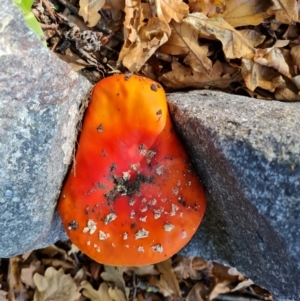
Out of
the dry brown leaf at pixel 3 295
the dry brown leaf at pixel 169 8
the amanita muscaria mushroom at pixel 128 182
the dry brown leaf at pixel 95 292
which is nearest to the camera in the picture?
the amanita muscaria mushroom at pixel 128 182

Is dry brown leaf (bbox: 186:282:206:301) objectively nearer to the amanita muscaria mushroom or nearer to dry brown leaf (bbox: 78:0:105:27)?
the amanita muscaria mushroom

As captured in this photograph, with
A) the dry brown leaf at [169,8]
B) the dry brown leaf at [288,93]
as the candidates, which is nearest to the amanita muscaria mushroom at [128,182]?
the dry brown leaf at [169,8]

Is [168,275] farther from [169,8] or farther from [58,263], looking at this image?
[169,8]

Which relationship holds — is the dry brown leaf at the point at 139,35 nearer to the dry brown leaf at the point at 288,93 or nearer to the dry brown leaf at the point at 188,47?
the dry brown leaf at the point at 188,47

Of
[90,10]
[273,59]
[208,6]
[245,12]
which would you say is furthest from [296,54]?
[90,10]

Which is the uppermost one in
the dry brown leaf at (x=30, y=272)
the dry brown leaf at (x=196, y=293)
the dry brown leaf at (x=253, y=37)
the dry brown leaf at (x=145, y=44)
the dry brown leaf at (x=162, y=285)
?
the dry brown leaf at (x=145, y=44)

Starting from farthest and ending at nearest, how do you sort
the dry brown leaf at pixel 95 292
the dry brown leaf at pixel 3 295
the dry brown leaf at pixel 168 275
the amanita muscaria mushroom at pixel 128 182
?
1. the dry brown leaf at pixel 168 275
2. the dry brown leaf at pixel 95 292
3. the dry brown leaf at pixel 3 295
4. the amanita muscaria mushroom at pixel 128 182

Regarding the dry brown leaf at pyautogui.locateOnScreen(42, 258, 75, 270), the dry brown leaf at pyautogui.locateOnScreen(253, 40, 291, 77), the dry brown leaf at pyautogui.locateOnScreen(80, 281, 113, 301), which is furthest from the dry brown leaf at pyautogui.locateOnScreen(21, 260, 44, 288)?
the dry brown leaf at pyautogui.locateOnScreen(253, 40, 291, 77)
